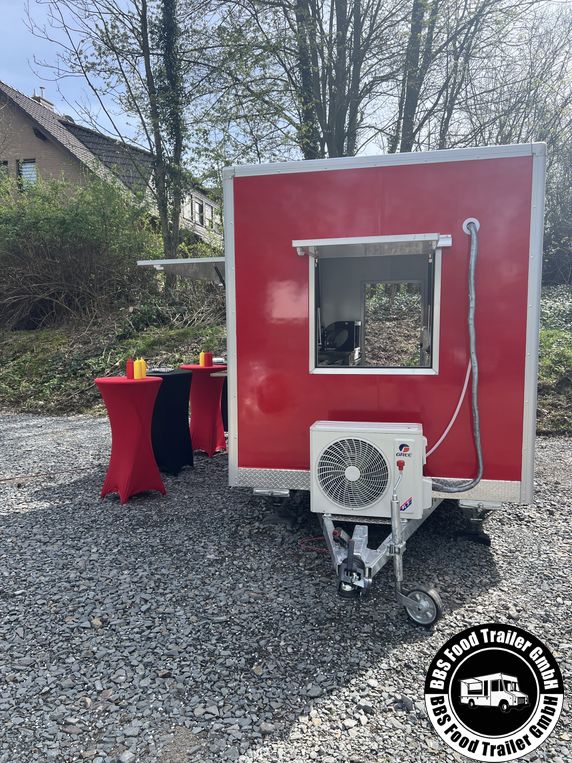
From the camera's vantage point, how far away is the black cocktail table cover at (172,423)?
4.83 meters

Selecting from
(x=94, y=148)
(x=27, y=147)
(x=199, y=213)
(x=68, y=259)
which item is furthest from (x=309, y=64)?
(x=27, y=147)

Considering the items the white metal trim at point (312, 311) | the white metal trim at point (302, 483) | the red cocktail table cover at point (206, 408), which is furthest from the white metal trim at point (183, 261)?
the white metal trim at point (302, 483)

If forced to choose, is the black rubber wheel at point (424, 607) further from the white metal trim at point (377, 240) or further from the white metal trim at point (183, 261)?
the white metal trim at point (183, 261)

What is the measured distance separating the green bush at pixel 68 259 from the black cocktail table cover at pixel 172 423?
21.8 feet

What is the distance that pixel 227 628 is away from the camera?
2.55 meters

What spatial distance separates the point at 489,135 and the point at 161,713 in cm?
1141

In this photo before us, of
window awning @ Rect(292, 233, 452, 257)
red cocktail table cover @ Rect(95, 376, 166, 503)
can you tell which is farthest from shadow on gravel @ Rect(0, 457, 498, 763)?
window awning @ Rect(292, 233, 452, 257)

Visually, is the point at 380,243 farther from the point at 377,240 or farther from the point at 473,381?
the point at 473,381

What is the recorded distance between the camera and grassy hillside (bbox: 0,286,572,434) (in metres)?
8.34

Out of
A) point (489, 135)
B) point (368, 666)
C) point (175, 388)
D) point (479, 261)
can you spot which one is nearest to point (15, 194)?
point (175, 388)

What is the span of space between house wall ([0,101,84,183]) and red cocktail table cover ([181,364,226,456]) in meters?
14.2

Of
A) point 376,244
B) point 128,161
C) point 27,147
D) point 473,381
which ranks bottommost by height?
point 473,381

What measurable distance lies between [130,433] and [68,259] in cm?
787

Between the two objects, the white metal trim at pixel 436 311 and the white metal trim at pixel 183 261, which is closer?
the white metal trim at pixel 436 311
